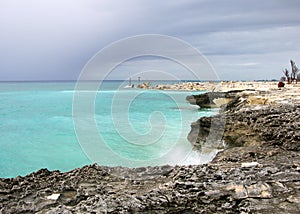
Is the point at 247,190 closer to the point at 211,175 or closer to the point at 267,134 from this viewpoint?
the point at 211,175

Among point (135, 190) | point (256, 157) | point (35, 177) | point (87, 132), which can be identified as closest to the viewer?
point (135, 190)

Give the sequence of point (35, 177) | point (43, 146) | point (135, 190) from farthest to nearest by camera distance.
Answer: point (43, 146) → point (35, 177) → point (135, 190)

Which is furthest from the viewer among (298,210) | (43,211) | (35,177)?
(35,177)

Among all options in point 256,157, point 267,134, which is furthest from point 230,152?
point 267,134

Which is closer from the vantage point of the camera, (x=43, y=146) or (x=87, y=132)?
(x=43, y=146)

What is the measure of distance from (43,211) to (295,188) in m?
3.86

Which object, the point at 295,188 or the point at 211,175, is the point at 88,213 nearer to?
the point at 211,175

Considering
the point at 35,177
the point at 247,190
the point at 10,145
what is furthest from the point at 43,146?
the point at 247,190

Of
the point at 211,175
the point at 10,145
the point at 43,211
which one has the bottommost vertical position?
the point at 10,145

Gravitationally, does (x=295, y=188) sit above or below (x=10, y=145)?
above

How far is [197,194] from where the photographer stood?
4613 millimetres

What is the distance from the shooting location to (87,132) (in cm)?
2027

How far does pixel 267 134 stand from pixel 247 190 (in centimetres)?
455

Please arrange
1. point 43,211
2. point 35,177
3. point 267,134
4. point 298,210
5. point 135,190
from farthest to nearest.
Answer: point 267,134
point 35,177
point 135,190
point 43,211
point 298,210
